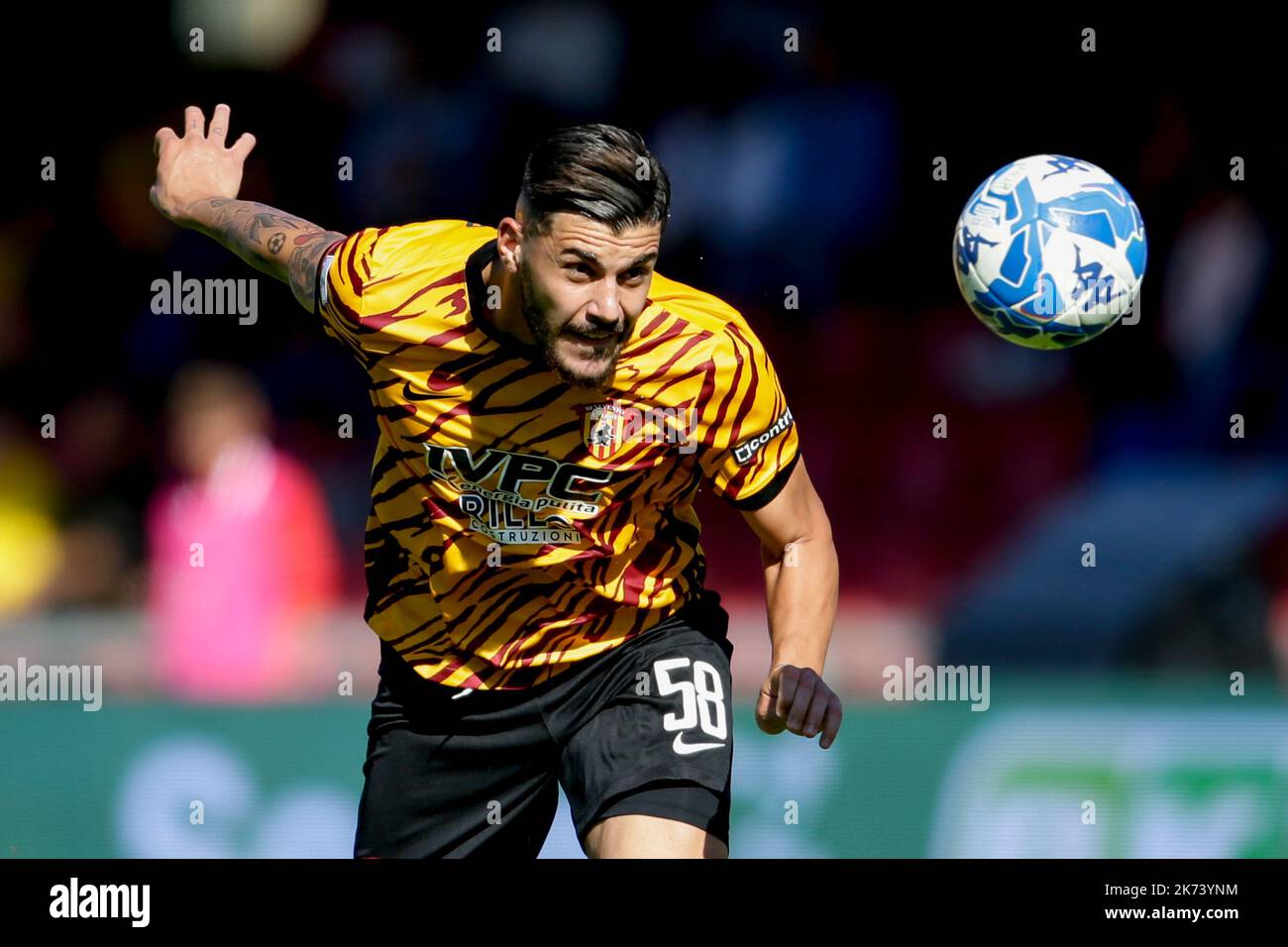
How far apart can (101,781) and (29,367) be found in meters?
3.64

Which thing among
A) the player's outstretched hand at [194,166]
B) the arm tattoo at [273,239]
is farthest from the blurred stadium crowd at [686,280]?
the arm tattoo at [273,239]

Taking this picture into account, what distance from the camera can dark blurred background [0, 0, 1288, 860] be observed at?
8.88 metres

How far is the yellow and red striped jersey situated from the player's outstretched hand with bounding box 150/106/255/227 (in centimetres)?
66

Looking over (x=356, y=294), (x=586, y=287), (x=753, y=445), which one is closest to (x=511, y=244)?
(x=586, y=287)

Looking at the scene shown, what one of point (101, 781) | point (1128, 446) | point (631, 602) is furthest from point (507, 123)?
point (631, 602)

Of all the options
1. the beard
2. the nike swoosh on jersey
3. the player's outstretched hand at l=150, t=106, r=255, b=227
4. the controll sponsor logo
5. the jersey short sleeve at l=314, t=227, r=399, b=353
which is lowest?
the nike swoosh on jersey

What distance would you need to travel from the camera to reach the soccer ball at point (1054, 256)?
560cm

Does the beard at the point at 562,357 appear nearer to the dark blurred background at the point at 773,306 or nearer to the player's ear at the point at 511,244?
the player's ear at the point at 511,244

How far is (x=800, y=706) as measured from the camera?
4.46 m

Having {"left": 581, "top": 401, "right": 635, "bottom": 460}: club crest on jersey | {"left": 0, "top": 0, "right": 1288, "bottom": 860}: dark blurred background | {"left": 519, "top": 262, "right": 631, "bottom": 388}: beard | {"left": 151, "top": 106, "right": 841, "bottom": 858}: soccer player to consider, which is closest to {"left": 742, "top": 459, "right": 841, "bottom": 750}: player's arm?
{"left": 151, "top": 106, "right": 841, "bottom": 858}: soccer player

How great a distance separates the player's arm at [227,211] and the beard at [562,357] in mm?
670

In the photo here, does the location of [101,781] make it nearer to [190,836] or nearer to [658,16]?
[190,836]

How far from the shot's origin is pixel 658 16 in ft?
33.4

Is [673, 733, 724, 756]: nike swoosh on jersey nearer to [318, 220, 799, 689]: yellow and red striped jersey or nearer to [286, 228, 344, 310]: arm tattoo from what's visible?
[318, 220, 799, 689]: yellow and red striped jersey
